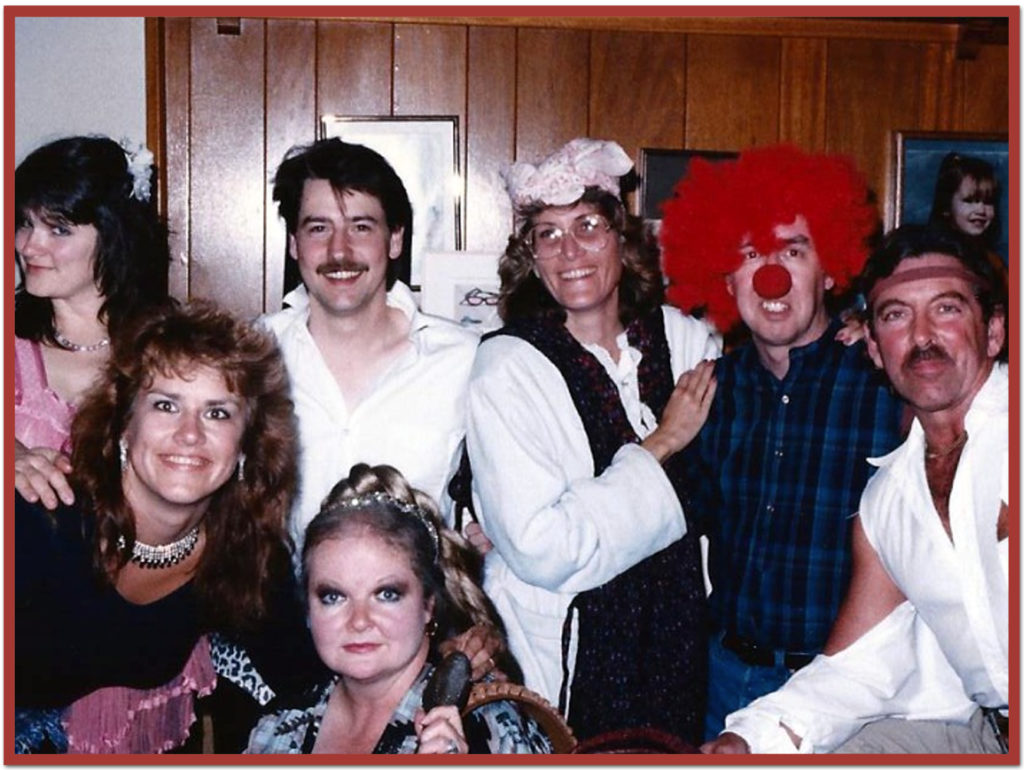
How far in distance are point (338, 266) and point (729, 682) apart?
1186 millimetres

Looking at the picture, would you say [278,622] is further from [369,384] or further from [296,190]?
[296,190]

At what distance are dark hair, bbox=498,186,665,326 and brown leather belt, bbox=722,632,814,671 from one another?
0.73m

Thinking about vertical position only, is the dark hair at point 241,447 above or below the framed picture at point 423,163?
below

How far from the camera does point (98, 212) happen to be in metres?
2.34

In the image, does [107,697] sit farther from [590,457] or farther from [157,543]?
[590,457]

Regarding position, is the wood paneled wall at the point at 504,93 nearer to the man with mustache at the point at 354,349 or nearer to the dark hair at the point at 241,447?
the man with mustache at the point at 354,349

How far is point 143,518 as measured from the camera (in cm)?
213

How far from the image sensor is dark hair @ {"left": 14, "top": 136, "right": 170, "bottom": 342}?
2.30 metres

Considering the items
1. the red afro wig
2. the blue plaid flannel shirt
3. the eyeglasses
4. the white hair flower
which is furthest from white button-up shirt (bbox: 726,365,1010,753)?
the white hair flower

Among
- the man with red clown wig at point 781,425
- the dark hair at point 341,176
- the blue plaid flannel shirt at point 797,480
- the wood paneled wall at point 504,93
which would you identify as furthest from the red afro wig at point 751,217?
the wood paneled wall at point 504,93

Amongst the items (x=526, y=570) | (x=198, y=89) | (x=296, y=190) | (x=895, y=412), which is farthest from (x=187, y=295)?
(x=895, y=412)

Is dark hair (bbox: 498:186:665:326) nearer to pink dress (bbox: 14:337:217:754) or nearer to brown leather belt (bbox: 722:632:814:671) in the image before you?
brown leather belt (bbox: 722:632:814:671)

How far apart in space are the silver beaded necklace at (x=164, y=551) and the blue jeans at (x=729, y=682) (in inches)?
42.9

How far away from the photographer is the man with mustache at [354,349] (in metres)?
2.42
